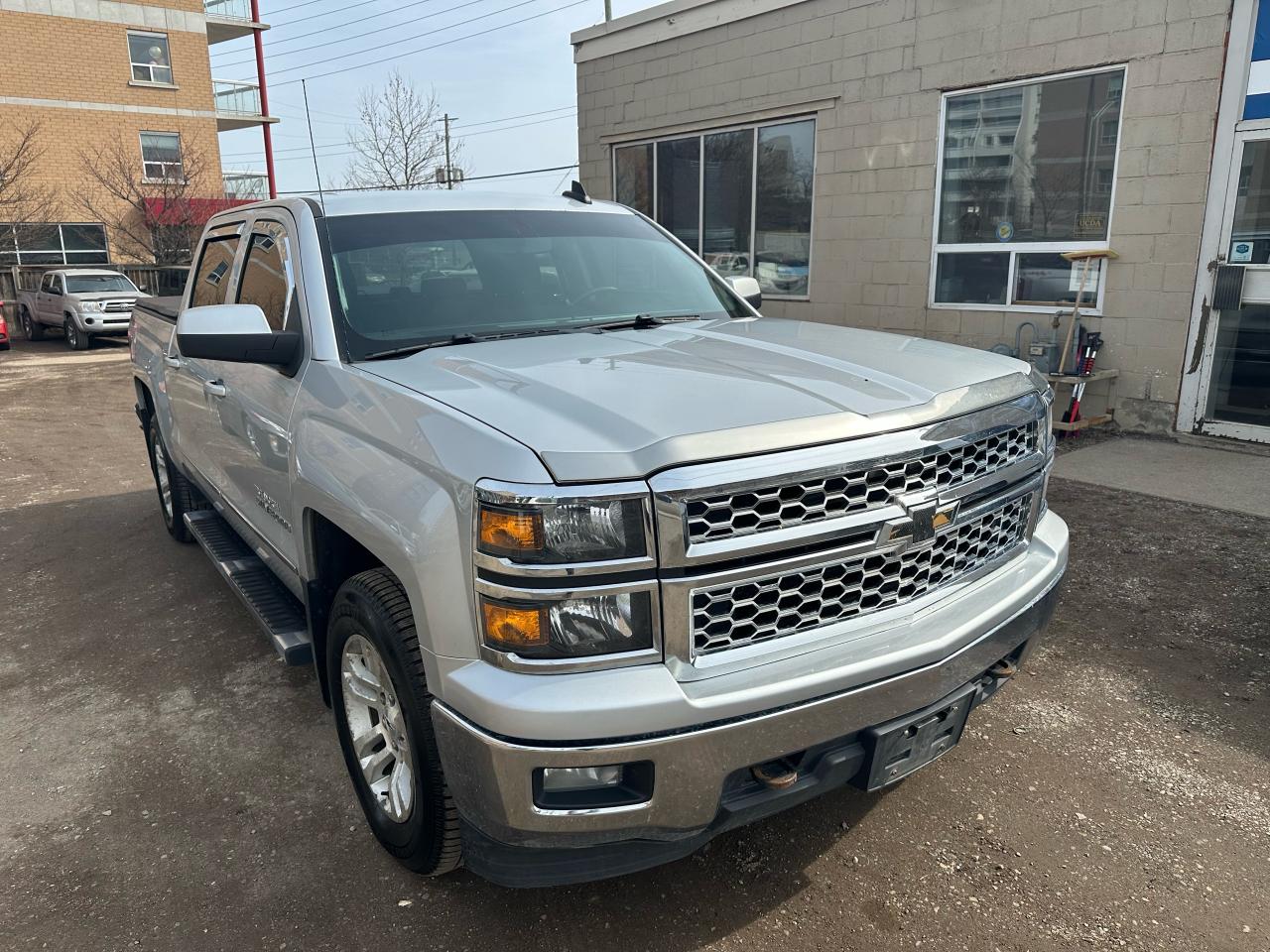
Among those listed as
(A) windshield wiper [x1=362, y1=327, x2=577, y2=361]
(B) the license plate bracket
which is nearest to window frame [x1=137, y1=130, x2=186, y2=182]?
(A) windshield wiper [x1=362, y1=327, x2=577, y2=361]

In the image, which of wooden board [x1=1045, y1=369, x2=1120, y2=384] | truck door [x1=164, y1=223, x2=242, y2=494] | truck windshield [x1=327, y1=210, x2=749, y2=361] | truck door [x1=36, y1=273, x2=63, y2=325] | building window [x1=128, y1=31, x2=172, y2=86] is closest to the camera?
truck windshield [x1=327, y1=210, x2=749, y2=361]

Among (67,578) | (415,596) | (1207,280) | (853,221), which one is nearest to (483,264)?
(415,596)

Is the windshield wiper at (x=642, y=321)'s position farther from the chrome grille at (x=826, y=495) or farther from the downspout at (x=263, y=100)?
the downspout at (x=263, y=100)

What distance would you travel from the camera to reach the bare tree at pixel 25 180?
24.9 metres

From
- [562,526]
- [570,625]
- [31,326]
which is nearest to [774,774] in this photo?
[570,625]

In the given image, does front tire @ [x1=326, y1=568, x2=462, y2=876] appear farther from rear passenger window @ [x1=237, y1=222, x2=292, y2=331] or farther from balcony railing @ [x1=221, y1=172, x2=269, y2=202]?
balcony railing @ [x1=221, y1=172, x2=269, y2=202]

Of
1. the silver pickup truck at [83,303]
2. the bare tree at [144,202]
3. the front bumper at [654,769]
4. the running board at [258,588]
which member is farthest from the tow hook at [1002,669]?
the bare tree at [144,202]

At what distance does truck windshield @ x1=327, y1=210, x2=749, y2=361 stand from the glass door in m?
5.48

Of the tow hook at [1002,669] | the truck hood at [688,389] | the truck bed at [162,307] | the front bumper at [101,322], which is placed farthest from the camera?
the front bumper at [101,322]

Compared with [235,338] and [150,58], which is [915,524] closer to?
[235,338]

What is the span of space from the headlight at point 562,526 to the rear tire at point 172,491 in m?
3.97

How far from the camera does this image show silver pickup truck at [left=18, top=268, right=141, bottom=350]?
60.6 feet

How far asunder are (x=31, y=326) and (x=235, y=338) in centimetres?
2190

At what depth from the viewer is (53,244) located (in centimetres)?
2659
